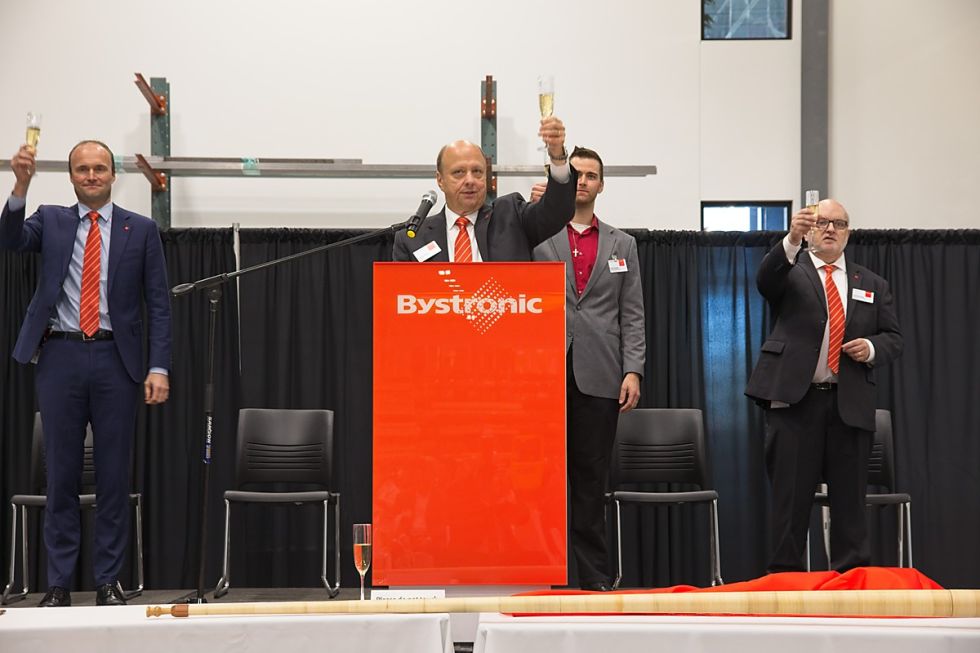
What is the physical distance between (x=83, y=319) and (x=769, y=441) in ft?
10.2

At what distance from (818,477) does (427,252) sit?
2.16 metres

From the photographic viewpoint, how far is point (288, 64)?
6137 mm

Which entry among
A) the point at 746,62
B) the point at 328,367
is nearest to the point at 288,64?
the point at 328,367

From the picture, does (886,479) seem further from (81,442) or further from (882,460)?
(81,442)

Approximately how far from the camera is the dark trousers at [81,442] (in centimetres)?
404

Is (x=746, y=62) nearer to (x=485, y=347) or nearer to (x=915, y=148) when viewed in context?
(x=915, y=148)

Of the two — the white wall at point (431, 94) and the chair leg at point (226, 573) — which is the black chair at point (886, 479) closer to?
the white wall at point (431, 94)

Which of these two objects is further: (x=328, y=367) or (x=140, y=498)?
(x=328, y=367)

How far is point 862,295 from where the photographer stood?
14.4 ft

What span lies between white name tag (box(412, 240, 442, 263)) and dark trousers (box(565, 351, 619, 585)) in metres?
0.88

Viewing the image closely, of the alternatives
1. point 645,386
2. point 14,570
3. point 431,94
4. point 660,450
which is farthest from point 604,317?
point 14,570

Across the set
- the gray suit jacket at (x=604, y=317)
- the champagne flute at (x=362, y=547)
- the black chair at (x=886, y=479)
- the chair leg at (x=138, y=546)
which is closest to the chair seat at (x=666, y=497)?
the black chair at (x=886, y=479)

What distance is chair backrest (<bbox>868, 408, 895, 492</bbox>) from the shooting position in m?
5.31

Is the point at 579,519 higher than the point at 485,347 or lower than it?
lower
